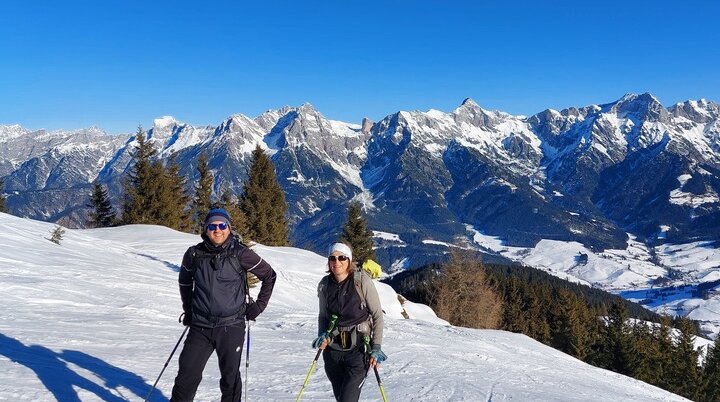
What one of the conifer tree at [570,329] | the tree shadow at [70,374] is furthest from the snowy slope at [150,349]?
the conifer tree at [570,329]

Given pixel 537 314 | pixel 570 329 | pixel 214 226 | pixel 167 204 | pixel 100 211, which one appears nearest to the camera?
pixel 214 226

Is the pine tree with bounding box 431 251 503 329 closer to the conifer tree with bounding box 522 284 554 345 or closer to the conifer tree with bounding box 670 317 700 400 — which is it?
the conifer tree with bounding box 522 284 554 345

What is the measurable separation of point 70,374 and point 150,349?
264 cm

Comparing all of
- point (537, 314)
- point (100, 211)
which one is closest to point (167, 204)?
point (100, 211)

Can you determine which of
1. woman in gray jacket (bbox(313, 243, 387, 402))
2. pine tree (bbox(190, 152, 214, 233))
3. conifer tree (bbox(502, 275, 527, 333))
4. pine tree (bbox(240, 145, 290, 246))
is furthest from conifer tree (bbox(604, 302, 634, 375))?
woman in gray jacket (bbox(313, 243, 387, 402))

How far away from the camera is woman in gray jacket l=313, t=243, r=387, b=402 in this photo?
21.0 feet

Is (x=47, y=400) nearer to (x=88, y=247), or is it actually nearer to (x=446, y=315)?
(x=88, y=247)

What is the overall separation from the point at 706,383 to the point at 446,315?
2990cm

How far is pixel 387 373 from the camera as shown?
1166 centimetres

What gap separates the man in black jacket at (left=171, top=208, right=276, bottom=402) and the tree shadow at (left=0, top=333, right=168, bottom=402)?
2278 mm

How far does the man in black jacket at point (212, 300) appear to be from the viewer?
19.8ft

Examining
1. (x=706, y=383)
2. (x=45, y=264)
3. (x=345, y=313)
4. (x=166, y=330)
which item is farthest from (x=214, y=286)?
(x=706, y=383)

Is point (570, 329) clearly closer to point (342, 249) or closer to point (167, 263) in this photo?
point (167, 263)

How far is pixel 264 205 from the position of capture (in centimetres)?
4603
